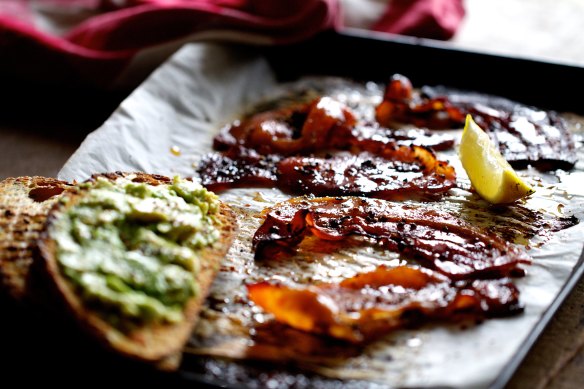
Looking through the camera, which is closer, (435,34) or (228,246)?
(228,246)

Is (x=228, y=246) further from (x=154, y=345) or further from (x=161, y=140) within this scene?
(x=161, y=140)

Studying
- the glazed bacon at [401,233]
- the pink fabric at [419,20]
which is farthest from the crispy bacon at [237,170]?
the pink fabric at [419,20]

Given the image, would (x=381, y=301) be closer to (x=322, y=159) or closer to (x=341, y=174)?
(x=341, y=174)

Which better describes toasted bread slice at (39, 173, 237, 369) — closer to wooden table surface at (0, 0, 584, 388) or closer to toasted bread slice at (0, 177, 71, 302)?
toasted bread slice at (0, 177, 71, 302)

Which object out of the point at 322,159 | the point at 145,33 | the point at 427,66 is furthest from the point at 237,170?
the point at 427,66

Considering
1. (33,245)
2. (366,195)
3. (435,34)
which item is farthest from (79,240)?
(435,34)

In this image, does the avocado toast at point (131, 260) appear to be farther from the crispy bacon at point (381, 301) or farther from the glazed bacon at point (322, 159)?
the glazed bacon at point (322, 159)
